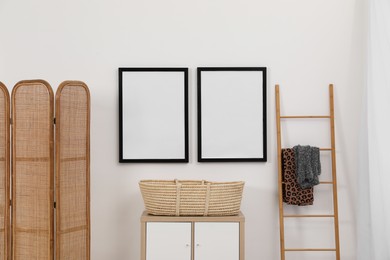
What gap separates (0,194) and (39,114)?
2.01 ft

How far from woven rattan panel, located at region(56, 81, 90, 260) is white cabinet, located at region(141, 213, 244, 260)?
438mm

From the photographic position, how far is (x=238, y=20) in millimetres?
3639

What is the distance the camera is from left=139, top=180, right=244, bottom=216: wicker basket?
3.18m

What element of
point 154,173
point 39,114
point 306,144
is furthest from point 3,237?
point 306,144

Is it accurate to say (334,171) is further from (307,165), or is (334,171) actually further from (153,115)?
(153,115)

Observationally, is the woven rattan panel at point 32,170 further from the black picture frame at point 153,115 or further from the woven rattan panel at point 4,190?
the black picture frame at point 153,115

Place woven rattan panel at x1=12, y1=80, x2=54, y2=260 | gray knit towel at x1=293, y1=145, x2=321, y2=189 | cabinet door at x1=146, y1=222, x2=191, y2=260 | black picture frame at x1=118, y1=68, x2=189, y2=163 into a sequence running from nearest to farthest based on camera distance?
woven rattan panel at x1=12, y1=80, x2=54, y2=260 < cabinet door at x1=146, y1=222, x2=191, y2=260 < gray knit towel at x1=293, y1=145, x2=321, y2=189 < black picture frame at x1=118, y1=68, x2=189, y2=163

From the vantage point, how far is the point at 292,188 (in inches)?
137

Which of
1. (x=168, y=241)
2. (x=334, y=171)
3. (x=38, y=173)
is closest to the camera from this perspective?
(x=38, y=173)

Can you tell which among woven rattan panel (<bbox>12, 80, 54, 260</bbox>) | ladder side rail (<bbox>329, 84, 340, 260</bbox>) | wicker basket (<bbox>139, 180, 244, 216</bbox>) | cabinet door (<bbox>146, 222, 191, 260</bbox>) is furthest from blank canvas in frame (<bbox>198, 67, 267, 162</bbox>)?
woven rattan panel (<bbox>12, 80, 54, 260</bbox>)

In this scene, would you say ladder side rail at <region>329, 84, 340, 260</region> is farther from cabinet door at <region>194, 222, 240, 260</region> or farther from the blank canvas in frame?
cabinet door at <region>194, 222, 240, 260</region>

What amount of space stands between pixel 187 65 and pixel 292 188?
1264mm

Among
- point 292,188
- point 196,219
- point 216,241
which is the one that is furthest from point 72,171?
point 292,188

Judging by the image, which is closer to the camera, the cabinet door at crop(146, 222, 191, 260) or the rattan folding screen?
the rattan folding screen
